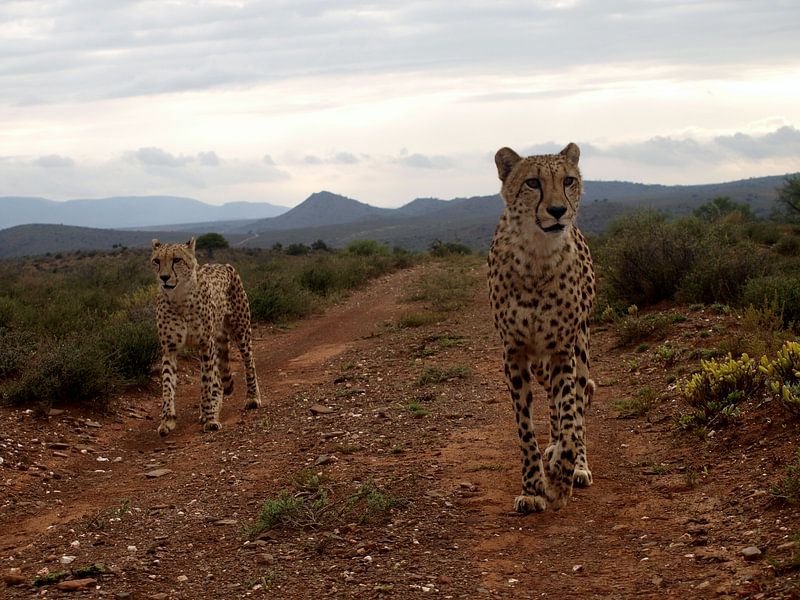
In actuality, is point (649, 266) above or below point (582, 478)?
above

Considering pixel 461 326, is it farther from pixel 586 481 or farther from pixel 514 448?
pixel 586 481

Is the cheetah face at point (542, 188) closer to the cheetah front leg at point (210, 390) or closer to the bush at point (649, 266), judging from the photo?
the cheetah front leg at point (210, 390)

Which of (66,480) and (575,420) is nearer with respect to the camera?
(575,420)

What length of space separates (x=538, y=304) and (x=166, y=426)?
4.76 metres

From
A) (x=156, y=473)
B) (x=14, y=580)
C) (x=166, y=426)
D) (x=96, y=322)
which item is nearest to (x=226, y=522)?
(x=14, y=580)

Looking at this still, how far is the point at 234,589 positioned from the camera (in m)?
4.70

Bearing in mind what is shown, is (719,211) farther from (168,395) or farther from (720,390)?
(168,395)

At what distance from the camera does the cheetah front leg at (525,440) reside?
18.2ft

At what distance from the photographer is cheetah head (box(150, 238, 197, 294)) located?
9.08 m

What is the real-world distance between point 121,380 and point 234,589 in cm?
603

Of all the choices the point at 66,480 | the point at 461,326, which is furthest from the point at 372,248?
the point at 66,480

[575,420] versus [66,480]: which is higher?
[575,420]

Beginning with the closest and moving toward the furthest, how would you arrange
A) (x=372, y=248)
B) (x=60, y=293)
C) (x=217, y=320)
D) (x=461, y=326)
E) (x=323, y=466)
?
(x=323, y=466) < (x=217, y=320) < (x=461, y=326) < (x=60, y=293) < (x=372, y=248)

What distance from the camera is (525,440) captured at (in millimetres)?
5629
